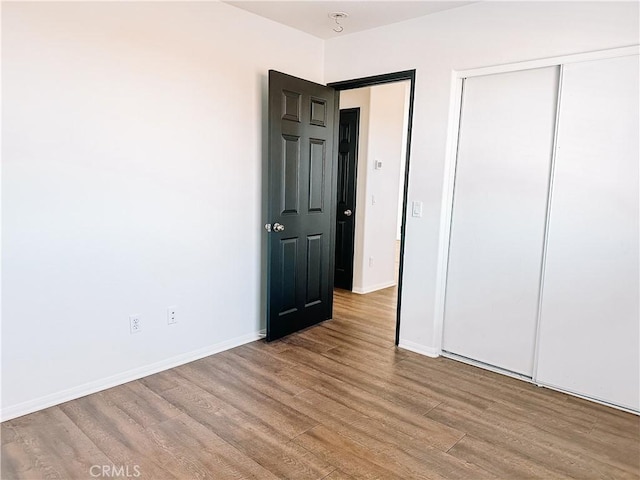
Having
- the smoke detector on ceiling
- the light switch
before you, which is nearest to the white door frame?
the light switch

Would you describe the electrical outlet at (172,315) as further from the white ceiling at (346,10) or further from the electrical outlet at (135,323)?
the white ceiling at (346,10)

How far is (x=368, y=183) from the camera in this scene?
5.11 metres

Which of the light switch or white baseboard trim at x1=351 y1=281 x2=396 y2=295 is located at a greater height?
the light switch

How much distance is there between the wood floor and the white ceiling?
2511 mm

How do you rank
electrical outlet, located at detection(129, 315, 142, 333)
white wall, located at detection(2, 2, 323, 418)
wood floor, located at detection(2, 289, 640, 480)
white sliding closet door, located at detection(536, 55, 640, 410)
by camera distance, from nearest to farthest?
wood floor, located at detection(2, 289, 640, 480) < white wall, located at detection(2, 2, 323, 418) < white sliding closet door, located at detection(536, 55, 640, 410) < electrical outlet, located at detection(129, 315, 142, 333)

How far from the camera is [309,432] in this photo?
2.32m

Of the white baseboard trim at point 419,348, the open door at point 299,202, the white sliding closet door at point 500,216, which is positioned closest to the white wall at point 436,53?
the white baseboard trim at point 419,348

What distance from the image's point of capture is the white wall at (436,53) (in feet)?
8.45

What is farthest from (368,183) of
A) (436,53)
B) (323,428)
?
(323,428)

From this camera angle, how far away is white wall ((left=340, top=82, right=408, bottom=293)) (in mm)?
5023

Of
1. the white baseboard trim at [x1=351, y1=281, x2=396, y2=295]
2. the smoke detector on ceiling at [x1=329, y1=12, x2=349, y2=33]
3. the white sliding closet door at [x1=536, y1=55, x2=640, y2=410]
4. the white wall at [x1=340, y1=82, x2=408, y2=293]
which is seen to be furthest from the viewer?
the white baseboard trim at [x1=351, y1=281, x2=396, y2=295]

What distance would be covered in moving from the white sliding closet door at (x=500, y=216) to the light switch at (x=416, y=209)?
0.82ft

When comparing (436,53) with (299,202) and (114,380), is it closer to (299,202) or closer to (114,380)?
(299,202)

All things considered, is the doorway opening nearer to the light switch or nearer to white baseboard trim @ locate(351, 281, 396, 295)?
white baseboard trim @ locate(351, 281, 396, 295)
